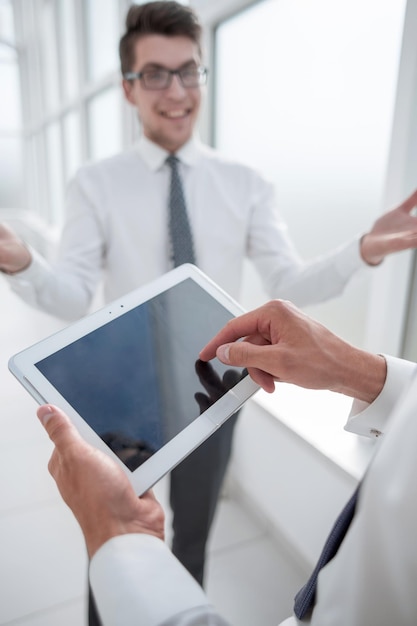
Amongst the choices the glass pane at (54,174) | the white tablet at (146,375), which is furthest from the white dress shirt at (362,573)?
the glass pane at (54,174)

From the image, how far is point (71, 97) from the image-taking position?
3684 mm

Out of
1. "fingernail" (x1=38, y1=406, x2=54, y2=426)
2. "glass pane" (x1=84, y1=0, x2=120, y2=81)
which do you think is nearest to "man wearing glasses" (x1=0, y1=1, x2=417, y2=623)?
"fingernail" (x1=38, y1=406, x2=54, y2=426)

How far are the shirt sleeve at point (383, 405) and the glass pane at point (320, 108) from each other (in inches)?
17.4

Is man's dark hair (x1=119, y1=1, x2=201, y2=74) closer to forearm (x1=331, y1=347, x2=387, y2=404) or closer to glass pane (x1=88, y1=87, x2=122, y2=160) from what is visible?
forearm (x1=331, y1=347, x2=387, y2=404)

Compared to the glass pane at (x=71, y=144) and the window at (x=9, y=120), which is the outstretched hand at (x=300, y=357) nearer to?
the glass pane at (x=71, y=144)

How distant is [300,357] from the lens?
22.8 inches

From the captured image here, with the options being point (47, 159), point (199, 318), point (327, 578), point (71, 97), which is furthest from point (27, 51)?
point (327, 578)

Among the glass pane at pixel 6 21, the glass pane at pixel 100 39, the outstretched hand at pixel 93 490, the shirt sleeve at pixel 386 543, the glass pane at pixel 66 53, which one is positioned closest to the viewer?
the shirt sleeve at pixel 386 543

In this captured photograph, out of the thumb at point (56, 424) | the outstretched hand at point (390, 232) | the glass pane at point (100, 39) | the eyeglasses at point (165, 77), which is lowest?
the thumb at point (56, 424)

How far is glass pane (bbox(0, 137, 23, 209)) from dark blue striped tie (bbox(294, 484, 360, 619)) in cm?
638

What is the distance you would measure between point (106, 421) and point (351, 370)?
1.06ft

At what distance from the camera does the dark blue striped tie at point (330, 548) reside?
0.41 meters

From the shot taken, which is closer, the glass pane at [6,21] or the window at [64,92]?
the window at [64,92]

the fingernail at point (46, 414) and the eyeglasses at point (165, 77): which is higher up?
the eyeglasses at point (165, 77)
